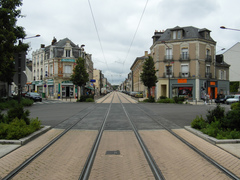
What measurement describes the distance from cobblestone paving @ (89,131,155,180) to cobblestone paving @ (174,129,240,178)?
5.72 feet

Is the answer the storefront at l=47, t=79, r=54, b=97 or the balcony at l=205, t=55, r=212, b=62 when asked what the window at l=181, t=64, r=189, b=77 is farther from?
the storefront at l=47, t=79, r=54, b=97

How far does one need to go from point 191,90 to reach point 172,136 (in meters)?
27.2

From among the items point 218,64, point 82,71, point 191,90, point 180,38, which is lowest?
point 191,90

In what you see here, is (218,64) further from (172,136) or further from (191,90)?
(172,136)

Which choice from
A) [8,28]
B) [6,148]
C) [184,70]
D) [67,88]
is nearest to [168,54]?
[184,70]

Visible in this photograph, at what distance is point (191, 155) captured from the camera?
4.77 m

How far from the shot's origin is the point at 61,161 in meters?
4.33

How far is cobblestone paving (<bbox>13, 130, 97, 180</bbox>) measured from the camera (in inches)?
143

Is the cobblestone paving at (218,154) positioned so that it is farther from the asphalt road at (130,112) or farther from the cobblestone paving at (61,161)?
the cobblestone paving at (61,161)

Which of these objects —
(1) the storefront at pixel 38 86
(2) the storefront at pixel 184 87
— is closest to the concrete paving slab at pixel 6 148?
(2) the storefront at pixel 184 87

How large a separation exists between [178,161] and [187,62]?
30.2 meters

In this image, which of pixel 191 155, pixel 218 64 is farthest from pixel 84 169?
pixel 218 64

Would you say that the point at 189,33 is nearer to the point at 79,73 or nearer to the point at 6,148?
the point at 79,73

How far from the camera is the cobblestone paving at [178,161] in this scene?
3.64 m
